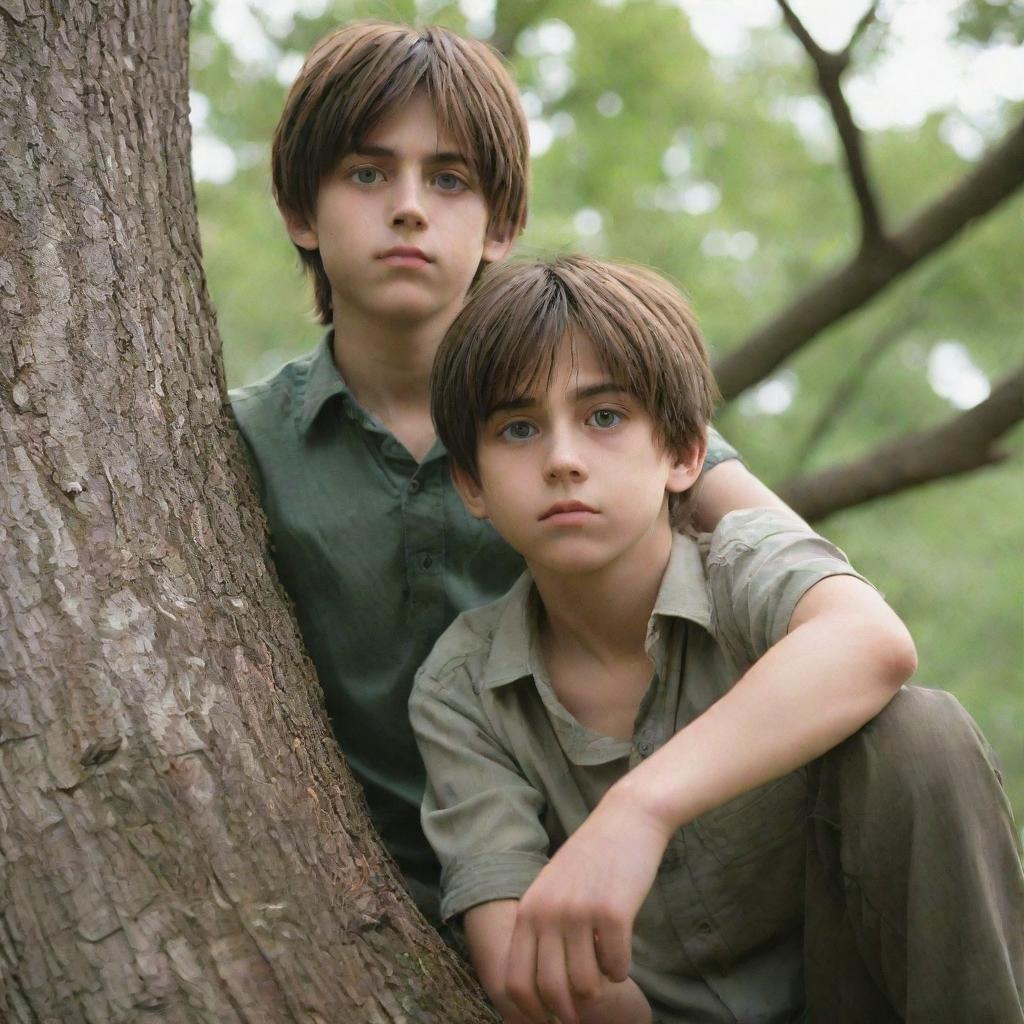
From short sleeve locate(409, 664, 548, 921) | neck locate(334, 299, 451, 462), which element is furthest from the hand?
neck locate(334, 299, 451, 462)

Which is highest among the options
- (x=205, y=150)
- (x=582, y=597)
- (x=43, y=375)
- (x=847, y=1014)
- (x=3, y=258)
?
(x=205, y=150)

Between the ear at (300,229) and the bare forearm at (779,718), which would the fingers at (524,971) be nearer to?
the bare forearm at (779,718)

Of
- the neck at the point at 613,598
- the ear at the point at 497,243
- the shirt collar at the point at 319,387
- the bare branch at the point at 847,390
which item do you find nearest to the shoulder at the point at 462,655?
the neck at the point at 613,598

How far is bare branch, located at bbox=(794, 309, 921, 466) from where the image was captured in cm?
605

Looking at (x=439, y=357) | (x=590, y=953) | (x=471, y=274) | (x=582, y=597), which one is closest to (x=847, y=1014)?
(x=590, y=953)

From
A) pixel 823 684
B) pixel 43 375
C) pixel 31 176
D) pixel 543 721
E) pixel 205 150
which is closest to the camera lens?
pixel 823 684

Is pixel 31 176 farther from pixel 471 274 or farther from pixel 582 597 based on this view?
pixel 582 597

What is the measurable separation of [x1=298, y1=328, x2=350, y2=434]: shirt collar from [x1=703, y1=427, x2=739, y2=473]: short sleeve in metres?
0.67

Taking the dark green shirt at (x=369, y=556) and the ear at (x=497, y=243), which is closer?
the dark green shirt at (x=369, y=556)

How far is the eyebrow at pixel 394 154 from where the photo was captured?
8.09ft

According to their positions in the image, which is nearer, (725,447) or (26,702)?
(26,702)

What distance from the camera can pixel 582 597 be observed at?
2229 millimetres

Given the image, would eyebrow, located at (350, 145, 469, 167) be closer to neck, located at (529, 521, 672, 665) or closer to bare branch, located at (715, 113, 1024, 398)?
neck, located at (529, 521, 672, 665)

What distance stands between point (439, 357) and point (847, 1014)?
3.81 feet
